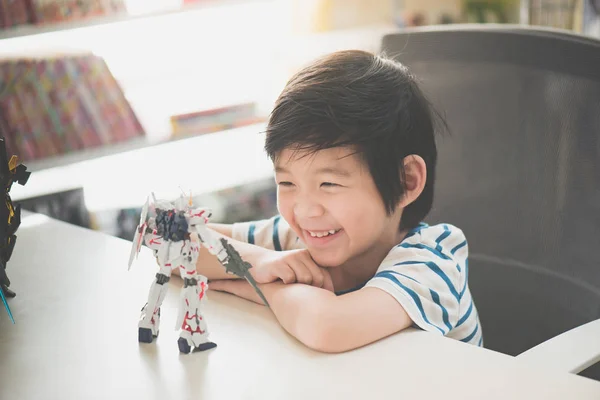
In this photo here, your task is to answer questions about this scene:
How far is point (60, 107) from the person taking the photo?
214 cm

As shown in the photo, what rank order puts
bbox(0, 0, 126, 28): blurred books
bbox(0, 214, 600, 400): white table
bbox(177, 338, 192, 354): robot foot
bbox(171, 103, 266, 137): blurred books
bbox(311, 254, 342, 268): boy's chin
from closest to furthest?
1. bbox(0, 214, 600, 400): white table
2. bbox(177, 338, 192, 354): robot foot
3. bbox(311, 254, 342, 268): boy's chin
4. bbox(0, 0, 126, 28): blurred books
5. bbox(171, 103, 266, 137): blurred books

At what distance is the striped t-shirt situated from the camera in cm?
94

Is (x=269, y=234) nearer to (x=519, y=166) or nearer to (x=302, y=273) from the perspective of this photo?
(x=302, y=273)

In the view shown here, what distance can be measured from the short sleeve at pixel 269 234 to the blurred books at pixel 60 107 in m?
1.01

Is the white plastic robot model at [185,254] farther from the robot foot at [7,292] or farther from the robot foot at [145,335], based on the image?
the robot foot at [7,292]

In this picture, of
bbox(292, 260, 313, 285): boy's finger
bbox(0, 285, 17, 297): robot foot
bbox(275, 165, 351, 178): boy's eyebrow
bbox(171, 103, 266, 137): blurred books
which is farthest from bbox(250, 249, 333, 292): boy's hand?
bbox(171, 103, 266, 137): blurred books

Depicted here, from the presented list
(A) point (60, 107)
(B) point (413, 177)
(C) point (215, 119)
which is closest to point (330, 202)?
(B) point (413, 177)

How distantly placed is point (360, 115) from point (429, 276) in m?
0.24

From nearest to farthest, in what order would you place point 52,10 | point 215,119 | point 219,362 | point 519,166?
point 219,362 → point 519,166 → point 52,10 → point 215,119

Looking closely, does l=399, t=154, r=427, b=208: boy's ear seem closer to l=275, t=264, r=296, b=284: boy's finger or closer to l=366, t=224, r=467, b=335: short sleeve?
l=366, t=224, r=467, b=335: short sleeve

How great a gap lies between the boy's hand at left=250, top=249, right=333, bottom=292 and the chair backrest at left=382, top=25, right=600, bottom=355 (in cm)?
39

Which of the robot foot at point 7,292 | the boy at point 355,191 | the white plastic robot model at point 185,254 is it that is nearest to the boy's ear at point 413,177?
the boy at point 355,191

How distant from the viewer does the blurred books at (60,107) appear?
2.04 meters

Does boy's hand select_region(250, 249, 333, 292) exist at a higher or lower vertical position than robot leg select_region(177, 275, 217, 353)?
lower
